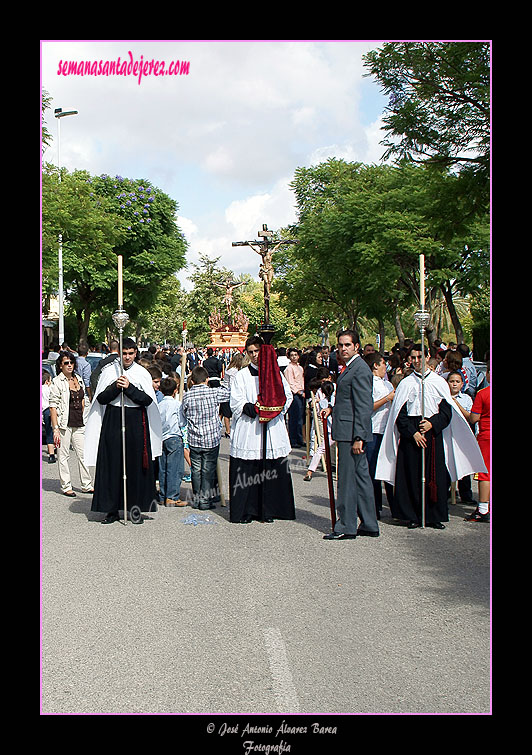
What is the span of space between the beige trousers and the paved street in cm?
229

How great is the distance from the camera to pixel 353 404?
358 inches

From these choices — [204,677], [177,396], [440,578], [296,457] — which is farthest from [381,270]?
[204,677]

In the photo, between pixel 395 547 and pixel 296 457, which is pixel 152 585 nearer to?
pixel 395 547

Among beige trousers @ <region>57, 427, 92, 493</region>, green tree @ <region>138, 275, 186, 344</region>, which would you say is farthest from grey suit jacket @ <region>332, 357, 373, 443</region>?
green tree @ <region>138, 275, 186, 344</region>

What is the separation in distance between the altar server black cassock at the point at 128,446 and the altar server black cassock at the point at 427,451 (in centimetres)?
259

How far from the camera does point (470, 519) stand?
10156 millimetres

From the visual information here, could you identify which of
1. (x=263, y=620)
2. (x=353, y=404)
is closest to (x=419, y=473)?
(x=353, y=404)

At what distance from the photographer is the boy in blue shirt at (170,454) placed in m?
11.3

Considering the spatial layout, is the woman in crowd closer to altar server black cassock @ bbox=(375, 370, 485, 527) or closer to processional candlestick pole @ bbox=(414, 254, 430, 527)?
altar server black cassock @ bbox=(375, 370, 485, 527)

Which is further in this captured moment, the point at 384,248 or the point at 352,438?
the point at 384,248

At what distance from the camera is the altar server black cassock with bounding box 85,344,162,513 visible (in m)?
10.0

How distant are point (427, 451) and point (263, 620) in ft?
13.8

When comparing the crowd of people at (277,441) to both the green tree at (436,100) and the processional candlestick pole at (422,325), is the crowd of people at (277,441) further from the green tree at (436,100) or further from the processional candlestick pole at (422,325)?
the green tree at (436,100)

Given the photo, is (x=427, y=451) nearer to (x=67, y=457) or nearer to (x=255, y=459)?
(x=255, y=459)
